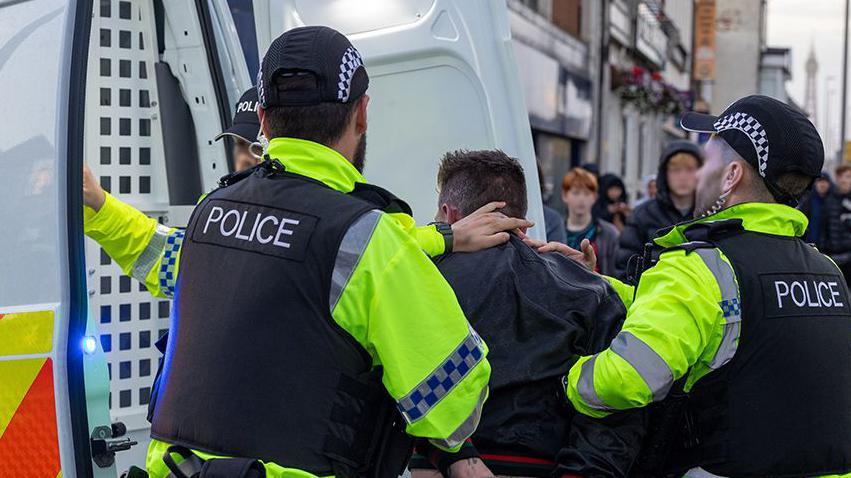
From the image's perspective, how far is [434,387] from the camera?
2.21 m

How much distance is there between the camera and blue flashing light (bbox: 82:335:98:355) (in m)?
2.51

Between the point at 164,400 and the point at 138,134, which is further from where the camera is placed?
the point at 138,134

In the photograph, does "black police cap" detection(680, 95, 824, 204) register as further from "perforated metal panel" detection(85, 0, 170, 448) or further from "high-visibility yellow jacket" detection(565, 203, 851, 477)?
"perforated metal panel" detection(85, 0, 170, 448)

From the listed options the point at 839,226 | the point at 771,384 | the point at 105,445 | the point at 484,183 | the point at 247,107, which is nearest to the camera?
the point at 105,445

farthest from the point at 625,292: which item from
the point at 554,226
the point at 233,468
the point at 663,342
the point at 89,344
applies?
the point at 554,226

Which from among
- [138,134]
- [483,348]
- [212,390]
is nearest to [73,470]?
[212,390]

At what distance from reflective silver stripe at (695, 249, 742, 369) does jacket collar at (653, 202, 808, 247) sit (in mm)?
142

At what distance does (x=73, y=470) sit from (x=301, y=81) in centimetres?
102

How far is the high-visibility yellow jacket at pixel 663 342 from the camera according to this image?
253cm

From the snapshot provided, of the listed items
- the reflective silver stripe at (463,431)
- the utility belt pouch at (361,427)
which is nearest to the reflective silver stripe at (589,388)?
the reflective silver stripe at (463,431)

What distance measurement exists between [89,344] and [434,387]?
2.81 feet

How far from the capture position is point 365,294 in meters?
2.18

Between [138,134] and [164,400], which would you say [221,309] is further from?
[138,134]

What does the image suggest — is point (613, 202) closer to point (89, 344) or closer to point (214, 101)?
point (214, 101)
